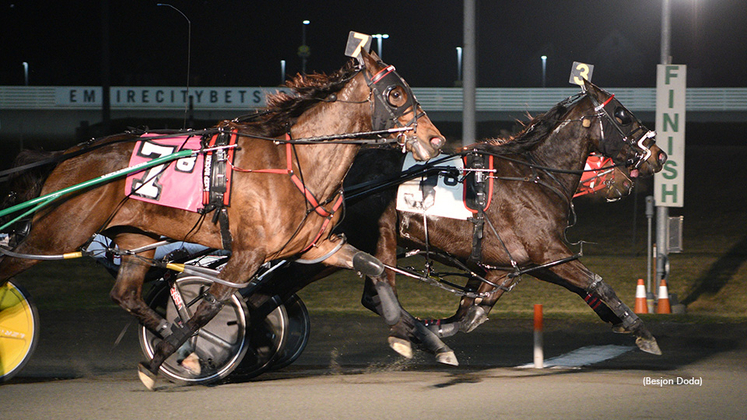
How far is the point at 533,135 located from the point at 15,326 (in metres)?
4.79

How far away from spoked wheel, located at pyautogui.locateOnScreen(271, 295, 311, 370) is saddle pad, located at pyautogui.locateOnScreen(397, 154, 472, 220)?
128cm

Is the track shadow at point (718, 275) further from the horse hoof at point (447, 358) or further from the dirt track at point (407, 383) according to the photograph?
the horse hoof at point (447, 358)

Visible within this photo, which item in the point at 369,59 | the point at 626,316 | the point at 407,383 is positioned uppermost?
the point at 369,59

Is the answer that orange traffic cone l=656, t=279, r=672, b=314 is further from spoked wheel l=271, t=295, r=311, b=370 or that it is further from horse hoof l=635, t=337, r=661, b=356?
spoked wheel l=271, t=295, r=311, b=370

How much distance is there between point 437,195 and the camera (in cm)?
713

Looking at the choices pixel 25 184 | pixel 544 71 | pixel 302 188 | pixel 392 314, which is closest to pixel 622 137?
pixel 392 314

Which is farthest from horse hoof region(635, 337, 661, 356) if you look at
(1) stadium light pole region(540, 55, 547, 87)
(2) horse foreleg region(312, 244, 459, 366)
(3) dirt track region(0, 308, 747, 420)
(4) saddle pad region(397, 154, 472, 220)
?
(1) stadium light pole region(540, 55, 547, 87)

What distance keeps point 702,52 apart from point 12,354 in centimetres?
5271

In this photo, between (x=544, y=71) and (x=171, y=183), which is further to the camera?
(x=544, y=71)

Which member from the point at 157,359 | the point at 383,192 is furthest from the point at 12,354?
the point at 383,192

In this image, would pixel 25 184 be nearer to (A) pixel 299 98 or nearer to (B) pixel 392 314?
(A) pixel 299 98

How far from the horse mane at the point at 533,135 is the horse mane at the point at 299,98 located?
1.84 meters

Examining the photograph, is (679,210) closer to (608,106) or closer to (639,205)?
(639,205)

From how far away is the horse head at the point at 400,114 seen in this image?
5.78 meters
